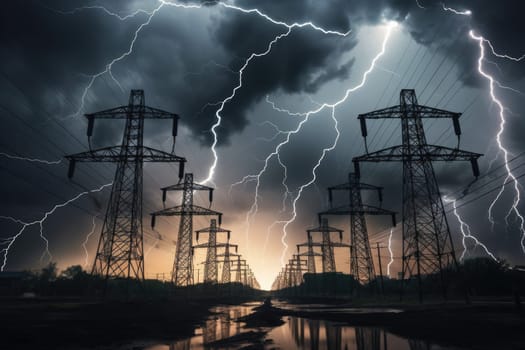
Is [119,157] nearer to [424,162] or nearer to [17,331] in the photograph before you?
[17,331]

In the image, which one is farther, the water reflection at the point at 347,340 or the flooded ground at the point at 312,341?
the flooded ground at the point at 312,341

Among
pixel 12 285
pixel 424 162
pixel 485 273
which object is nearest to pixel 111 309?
pixel 424 162

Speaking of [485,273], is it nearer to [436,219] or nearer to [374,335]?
[436,219]

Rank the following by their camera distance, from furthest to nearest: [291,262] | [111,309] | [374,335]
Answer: [291,262] → [111,309] → [374,335]

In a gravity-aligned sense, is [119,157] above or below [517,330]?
above

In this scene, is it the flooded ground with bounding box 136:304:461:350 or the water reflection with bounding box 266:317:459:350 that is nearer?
the water reflection with bounding box 266:317:459:350

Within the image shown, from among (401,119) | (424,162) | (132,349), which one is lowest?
(132,349)

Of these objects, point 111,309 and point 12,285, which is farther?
point 12,285

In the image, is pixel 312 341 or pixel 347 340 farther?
pixel 312 341

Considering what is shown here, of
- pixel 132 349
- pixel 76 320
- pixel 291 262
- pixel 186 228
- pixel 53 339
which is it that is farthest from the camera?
pixel 291 262
